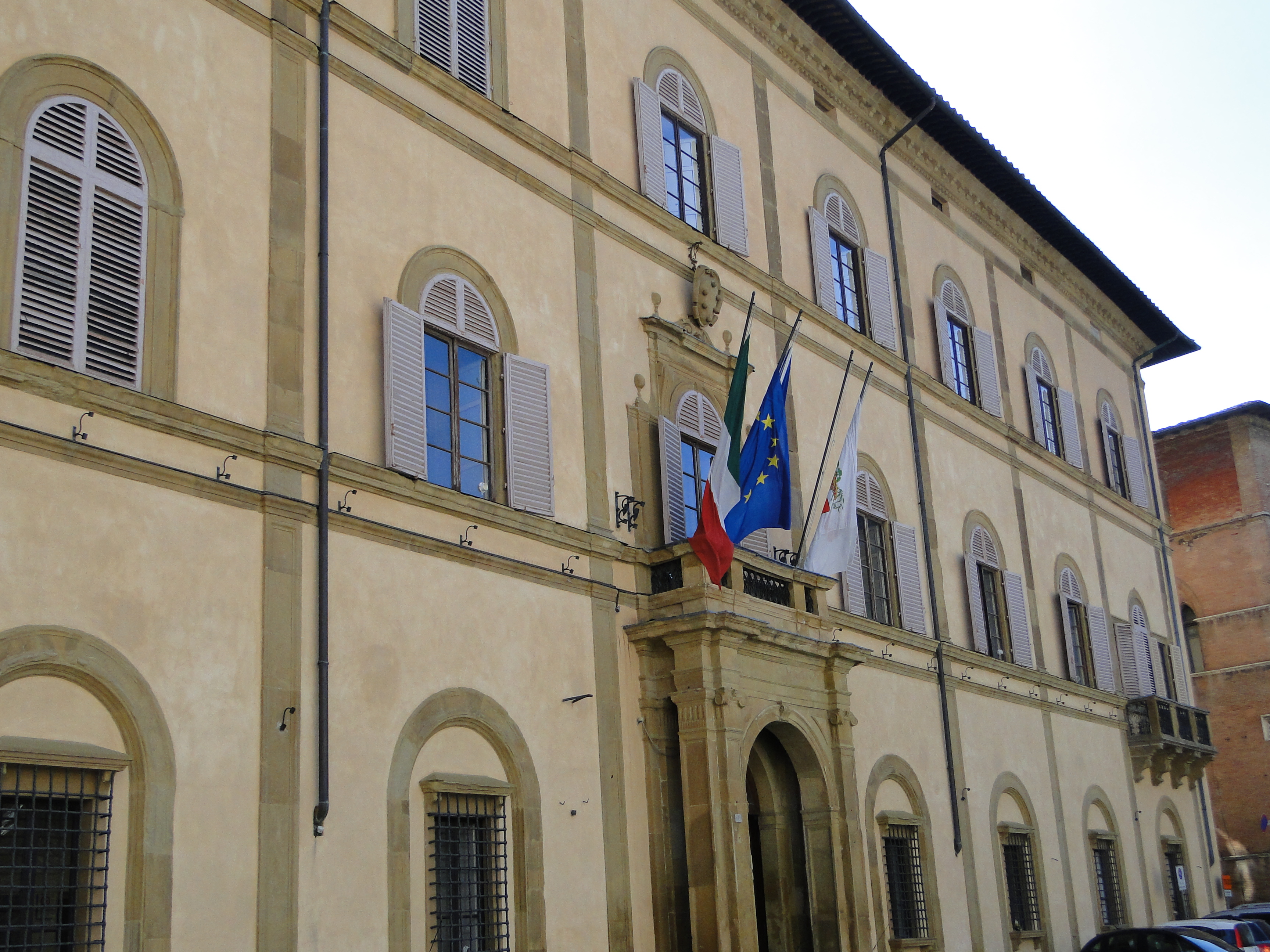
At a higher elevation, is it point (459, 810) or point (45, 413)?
point (45, 413)

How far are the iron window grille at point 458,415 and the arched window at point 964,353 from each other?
11515 millimetres

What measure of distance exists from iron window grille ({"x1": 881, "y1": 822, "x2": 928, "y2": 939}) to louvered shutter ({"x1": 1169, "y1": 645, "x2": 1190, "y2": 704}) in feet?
44.3

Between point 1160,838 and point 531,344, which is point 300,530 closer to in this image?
point 531,344

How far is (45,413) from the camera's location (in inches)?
368

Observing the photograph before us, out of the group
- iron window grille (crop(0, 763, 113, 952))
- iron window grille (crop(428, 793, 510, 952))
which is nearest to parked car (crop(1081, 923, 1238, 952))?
iron window grille (crop(428, 793, 510, 952))

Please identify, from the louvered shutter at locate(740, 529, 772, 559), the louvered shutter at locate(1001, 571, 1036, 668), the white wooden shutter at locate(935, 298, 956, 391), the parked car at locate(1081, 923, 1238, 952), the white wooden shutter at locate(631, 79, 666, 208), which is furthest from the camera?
the white wooden shutter at locate(935, 298, 956, 391)

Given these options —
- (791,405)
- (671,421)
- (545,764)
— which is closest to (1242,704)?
(791,405)

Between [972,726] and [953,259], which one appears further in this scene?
[953,259]

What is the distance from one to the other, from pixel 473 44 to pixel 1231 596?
33791 millimetres

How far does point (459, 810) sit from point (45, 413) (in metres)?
4.78

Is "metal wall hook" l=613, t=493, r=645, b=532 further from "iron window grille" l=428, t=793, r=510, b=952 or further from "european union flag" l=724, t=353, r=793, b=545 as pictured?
"iron window grille" l=428, t=793, r=510, b=952

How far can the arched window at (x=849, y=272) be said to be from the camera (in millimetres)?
19953

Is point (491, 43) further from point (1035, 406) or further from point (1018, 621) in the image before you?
point (1035, 406)

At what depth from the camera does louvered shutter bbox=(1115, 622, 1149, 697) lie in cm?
2697
